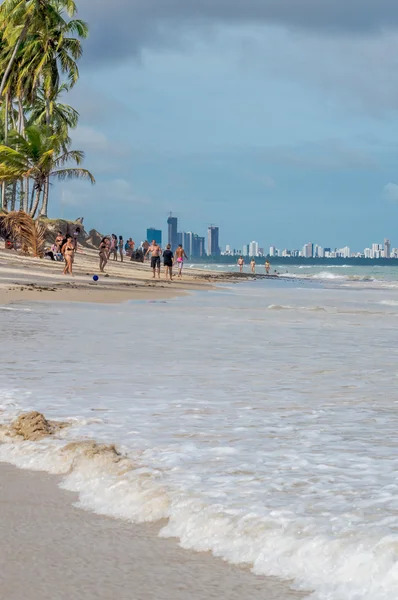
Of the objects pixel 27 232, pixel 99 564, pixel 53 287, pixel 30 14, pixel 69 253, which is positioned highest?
pixel 30 14

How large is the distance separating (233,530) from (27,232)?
39.2 m

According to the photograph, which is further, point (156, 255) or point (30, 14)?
point (30, 14)

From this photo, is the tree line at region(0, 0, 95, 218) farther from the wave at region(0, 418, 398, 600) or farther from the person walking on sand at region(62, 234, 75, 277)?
the wave at region(0, 418, 398, 600)

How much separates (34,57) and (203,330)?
129 ft

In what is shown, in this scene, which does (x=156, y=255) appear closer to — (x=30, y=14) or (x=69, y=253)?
(x=69, y=253)

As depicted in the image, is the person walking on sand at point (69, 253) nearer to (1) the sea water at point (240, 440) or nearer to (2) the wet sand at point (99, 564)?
(1) the sea water at point (240, 440)

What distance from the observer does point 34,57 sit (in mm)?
48062

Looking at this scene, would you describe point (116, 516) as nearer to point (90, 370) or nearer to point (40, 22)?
point (90, 370)

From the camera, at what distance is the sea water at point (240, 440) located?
3.12m

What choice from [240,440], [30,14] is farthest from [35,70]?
[240,440]

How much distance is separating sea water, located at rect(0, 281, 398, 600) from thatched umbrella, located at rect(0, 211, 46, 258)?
30668 mm

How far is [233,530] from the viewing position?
10.8ft

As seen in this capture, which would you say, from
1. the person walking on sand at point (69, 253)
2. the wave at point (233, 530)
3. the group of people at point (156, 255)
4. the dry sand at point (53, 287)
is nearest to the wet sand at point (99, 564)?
the wave at point (233, 530)

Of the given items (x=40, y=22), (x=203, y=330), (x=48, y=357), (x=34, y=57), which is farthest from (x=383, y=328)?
(x=34, y=57)
